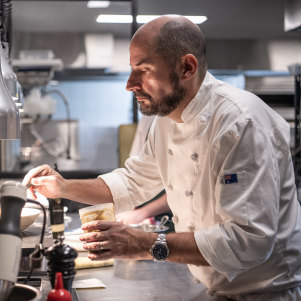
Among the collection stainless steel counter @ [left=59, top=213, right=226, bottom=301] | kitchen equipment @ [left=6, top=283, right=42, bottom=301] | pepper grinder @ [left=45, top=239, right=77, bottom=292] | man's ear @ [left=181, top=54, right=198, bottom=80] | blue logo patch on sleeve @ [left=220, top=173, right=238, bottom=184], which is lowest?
stainless steel counter @ [left=59, top=213, right=226, bottom=301]

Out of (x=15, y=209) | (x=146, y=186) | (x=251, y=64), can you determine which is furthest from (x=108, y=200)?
(x=251, y=64)

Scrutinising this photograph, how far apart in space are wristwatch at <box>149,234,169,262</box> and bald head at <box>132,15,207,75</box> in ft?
1.88

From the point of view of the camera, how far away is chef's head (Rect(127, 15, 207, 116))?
167 cm

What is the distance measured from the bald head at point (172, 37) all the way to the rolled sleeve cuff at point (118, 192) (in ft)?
2.03

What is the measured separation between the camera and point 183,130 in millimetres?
1825

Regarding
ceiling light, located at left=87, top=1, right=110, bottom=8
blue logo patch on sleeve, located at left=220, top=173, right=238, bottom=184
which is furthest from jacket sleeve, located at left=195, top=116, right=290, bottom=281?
ceiling light, located at left=87, top=1, right=110, bottom=8

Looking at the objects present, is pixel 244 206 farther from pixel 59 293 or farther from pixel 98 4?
pixel 98 4

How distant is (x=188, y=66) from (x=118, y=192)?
0.65 meters

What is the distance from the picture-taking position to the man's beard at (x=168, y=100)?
1705 mm

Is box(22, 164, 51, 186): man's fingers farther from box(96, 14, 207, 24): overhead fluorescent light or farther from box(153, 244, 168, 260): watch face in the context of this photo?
box(96, 14, 207, 24): overhead fluorescent light

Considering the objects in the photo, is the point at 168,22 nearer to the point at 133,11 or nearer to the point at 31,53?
the point at 133,11

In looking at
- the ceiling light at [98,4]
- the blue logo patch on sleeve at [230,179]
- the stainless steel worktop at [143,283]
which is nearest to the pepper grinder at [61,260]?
the stainless steel worktop at [143,283]

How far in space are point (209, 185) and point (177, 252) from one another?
27 centimetres

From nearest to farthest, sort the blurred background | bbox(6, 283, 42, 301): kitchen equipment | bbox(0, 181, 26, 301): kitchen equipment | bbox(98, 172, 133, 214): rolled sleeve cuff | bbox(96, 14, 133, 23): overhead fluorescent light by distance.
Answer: bbox(0, 181, 26, 301): kitchen equipment → bbox(6, 283, 42, 301): kitchen equipment → bbox(98, 172, 133, 214): rolled sleeve cuff → the blurred background → bbox(96, 14, 133, 23): overhead fluorescent light
